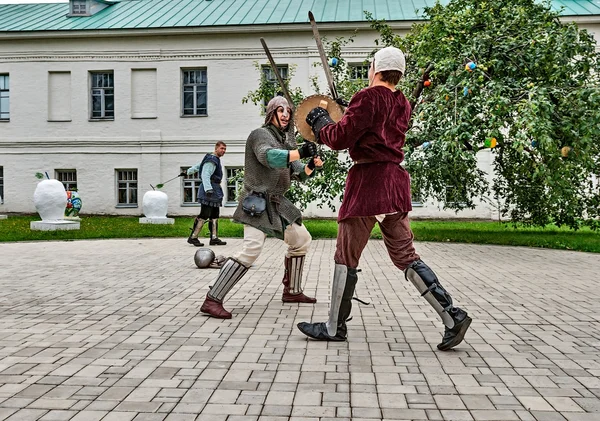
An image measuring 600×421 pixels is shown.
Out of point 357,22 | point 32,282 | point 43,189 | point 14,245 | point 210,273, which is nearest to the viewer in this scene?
point 32,282

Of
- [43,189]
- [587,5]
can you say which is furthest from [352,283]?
[587,5]

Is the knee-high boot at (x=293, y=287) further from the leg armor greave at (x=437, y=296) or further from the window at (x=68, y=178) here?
the window at (x=68, y=178)

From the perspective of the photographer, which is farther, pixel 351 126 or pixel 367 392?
pixel 351 126

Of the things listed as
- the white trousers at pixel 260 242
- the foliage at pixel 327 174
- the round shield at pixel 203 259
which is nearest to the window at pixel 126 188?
the foliage at pixel 327 174

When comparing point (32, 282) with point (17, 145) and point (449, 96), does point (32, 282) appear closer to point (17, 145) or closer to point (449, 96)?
point (449, 96)

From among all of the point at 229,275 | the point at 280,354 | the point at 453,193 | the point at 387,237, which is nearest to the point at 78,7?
the point at 453,193

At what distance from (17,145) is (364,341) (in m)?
27.1

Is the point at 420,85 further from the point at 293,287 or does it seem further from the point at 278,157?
the point at 278,157

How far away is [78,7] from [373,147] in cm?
2908

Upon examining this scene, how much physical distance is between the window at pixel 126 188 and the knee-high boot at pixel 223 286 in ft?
75.8

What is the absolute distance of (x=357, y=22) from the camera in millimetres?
25578

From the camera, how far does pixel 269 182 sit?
5625mm

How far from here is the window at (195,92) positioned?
2762 centimetres

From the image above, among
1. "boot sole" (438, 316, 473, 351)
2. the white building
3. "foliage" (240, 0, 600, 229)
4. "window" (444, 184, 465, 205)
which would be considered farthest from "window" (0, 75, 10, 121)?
"boot sole" (438, 316, 473, 351)
